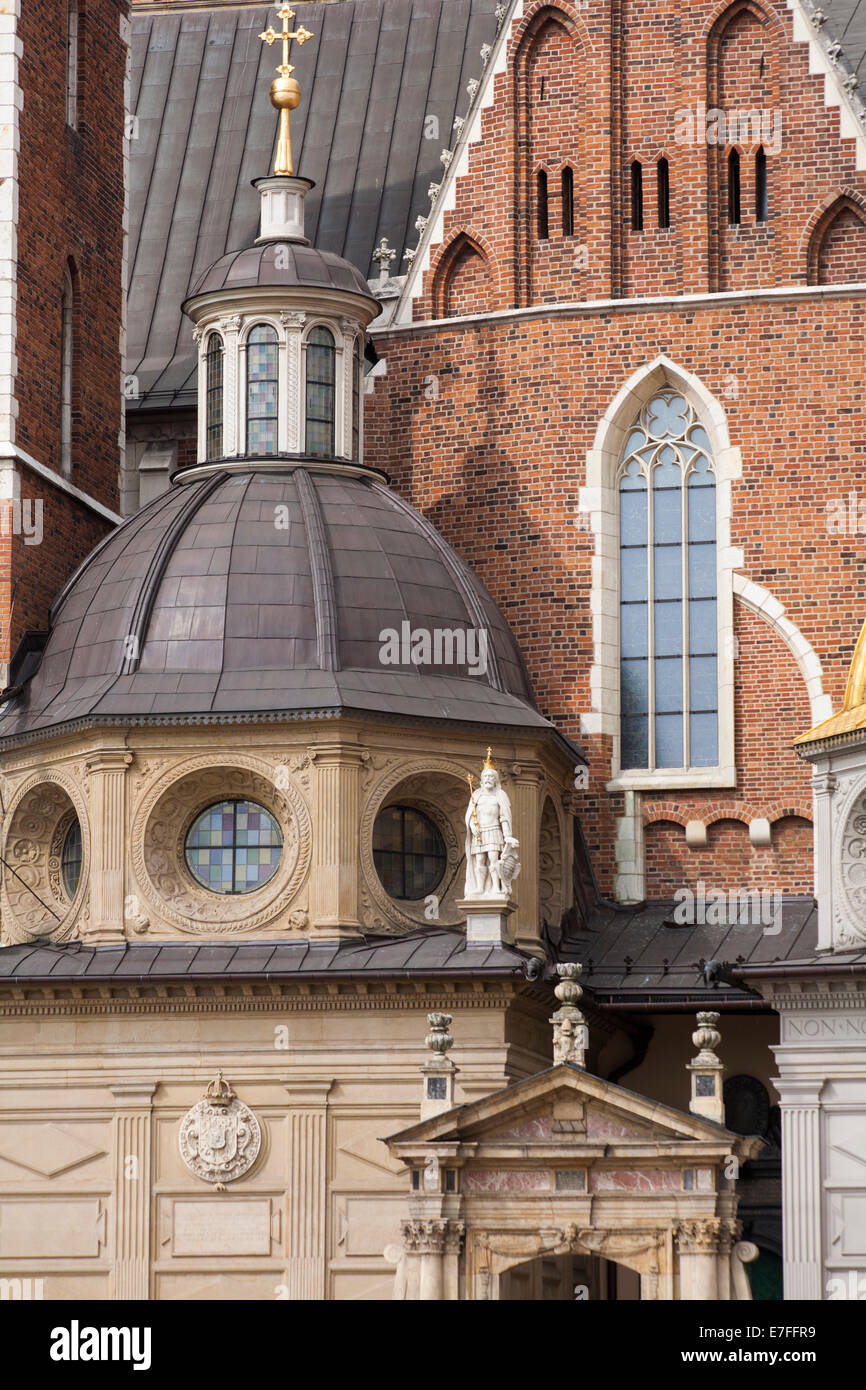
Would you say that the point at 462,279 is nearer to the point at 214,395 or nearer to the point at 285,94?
the point at 285,94

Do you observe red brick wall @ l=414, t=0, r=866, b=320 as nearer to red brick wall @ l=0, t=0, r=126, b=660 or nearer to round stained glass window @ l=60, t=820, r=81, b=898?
red brick wall @ l=0, t=0, r=126, b=660

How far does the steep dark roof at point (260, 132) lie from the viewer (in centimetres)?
4984

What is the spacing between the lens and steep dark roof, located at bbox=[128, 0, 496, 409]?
49.8 metres

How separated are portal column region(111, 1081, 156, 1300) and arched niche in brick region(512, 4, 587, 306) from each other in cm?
1273

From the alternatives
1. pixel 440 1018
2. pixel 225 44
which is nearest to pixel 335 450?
pixel 440 1018

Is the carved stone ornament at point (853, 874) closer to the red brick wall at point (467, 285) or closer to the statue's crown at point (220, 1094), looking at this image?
the statue's crown at point (220, 1094)

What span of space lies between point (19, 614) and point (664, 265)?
9.73m

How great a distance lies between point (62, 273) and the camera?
44.8 meters

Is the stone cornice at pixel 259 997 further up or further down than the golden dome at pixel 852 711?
further down

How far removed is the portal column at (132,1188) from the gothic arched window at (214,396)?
29.9ft

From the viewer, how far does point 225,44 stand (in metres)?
54.2

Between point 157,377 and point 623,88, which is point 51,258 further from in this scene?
point 623,88

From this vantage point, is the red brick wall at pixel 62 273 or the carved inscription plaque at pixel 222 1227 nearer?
the carved inscription plaque at pixel 222 1227

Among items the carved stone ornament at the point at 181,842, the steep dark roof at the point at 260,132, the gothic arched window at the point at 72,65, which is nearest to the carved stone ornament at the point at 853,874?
the carved stone ornament at the point at 181,842
